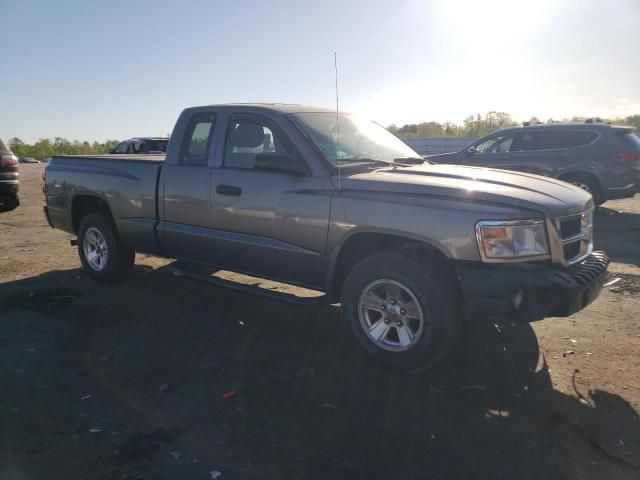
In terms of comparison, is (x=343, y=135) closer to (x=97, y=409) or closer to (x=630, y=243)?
(x=97, y=409)

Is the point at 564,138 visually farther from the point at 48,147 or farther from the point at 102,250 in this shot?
the point at 48,147

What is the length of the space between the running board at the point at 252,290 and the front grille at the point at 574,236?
70.6 inches

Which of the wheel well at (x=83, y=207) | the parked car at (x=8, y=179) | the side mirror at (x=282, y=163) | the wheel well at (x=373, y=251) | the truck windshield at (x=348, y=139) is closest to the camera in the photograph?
the wheel well at (x=373, y=251)

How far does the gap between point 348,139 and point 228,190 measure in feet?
3.87

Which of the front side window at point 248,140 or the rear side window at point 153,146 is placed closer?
the front side window at point 248,140

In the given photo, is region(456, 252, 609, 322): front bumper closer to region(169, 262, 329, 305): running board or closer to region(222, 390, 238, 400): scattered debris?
region(169, 262, 329, 305): running board

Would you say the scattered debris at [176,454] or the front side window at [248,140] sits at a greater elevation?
the front side window at [248,140]

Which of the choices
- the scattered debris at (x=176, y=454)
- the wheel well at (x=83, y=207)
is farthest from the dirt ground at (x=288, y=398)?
the wheel well at (x=83, y=207)

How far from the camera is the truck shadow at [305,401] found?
9.05 ft

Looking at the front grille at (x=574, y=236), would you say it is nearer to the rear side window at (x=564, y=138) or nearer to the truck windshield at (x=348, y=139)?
the truck windshield at (x=348, y=139)

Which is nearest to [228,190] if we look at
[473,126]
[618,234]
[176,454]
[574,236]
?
[176,454]

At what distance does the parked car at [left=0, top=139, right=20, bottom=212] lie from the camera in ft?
32.2

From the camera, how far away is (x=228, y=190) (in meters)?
4.62

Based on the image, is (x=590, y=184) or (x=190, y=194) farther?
(x=590, y=184)
